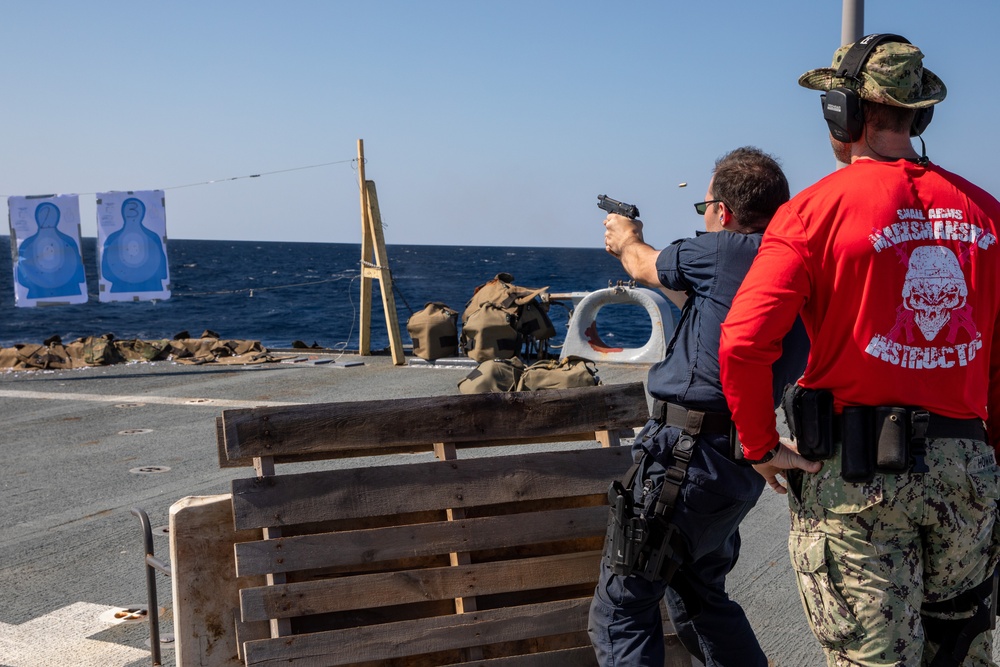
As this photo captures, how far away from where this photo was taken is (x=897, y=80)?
99.0 inches

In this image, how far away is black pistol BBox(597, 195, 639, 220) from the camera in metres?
3.49

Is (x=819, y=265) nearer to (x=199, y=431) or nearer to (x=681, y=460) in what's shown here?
(x=681, y=460)

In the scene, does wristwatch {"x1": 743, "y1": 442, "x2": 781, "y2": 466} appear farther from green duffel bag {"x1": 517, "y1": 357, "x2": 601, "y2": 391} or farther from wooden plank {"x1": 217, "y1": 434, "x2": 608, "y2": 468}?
green duffel bag {"x1": 517, "y1": 357, "x2": 601, "y2": 391}

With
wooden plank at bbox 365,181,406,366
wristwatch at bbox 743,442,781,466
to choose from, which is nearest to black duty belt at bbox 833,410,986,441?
wristwatch at bbox 743,442,781,466

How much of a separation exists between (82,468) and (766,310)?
23.1ft

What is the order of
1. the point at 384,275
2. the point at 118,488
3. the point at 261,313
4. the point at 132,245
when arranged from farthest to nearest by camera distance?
1. the point at 261,313
2. the point at 132,245
3. the point at 384,275
4. the point at 118,488

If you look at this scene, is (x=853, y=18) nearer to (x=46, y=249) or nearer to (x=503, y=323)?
(x=503, y=323)

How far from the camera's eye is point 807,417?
2.47 m

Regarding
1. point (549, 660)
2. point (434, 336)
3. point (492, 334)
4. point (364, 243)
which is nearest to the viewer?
A: point (549, 660)

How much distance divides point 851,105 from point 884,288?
1.68 ft

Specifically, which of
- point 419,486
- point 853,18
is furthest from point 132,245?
point 419,486

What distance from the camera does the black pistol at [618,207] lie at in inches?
137

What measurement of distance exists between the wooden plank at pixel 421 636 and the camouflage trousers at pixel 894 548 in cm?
118

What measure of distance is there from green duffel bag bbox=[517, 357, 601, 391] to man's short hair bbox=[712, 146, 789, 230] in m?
6.32
